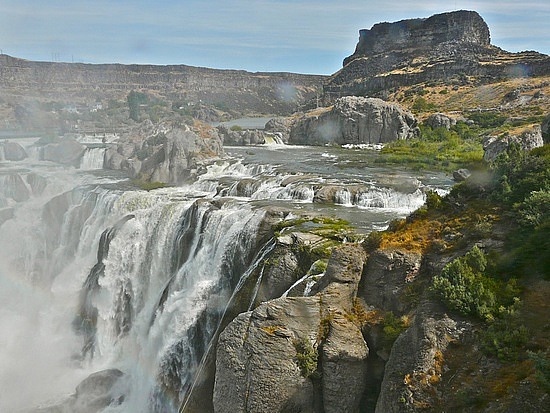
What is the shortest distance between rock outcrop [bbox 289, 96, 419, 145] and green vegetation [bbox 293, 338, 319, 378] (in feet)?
174

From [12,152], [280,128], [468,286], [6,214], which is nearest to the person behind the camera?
[468,286]

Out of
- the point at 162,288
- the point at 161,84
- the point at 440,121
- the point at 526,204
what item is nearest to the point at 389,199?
the point at 162,288

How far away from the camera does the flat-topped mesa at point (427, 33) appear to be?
375 feet

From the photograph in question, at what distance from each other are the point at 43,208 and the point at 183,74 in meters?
151

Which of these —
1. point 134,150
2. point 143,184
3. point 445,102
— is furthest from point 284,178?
point 445,102

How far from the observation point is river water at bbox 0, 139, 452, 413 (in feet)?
56.9

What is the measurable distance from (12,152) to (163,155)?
2157cm

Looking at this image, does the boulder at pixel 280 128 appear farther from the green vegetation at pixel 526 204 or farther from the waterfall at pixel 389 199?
the green vegetation at pixel 526 204

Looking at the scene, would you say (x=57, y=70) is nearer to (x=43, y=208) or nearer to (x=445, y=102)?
(x=445, y=102)

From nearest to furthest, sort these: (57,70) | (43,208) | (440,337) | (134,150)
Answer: (440,337)
(43,208)
(134,150)
(57,70)

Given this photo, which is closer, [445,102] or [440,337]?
[440,337]

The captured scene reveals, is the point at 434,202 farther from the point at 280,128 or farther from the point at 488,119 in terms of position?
the point at 280,128

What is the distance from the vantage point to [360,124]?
63625 mm

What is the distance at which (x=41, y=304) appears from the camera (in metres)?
26.8
